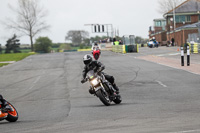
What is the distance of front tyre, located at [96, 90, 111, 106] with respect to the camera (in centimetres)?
1057

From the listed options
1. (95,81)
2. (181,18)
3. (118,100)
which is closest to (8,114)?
(95,81)

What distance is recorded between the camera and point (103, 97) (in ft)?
35.1

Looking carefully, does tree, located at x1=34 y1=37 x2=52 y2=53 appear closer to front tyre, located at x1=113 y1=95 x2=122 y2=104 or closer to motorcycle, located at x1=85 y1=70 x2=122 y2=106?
front tyre, located at x1=113 y1=95 x2=122 y2=104

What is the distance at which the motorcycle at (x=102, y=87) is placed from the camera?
10.6 m

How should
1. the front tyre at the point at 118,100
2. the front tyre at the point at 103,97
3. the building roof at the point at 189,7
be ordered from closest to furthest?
the front tyre at the point at 103,97 < the front tyre at the point at 118,100 < the building roof at the point at 189,7

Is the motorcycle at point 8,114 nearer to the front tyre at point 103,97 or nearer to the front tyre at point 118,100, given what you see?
the front tyre at point 103,97

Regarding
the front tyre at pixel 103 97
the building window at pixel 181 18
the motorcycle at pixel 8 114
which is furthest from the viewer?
the building window at pixel 181 18

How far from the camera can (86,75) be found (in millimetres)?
10969

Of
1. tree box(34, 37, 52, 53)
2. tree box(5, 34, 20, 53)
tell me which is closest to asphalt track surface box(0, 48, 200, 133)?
tree box(5, 34, 20, 53)

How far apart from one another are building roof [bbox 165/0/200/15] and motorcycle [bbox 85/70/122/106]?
260 ft

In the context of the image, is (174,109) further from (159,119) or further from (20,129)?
(20,129)

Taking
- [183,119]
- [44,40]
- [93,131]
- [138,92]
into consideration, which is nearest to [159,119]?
[183,119]

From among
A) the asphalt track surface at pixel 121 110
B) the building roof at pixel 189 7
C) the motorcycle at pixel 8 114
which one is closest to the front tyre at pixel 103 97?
the asphalt track surface at pixel 121 110

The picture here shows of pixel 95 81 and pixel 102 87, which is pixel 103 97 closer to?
pixel 102 87
